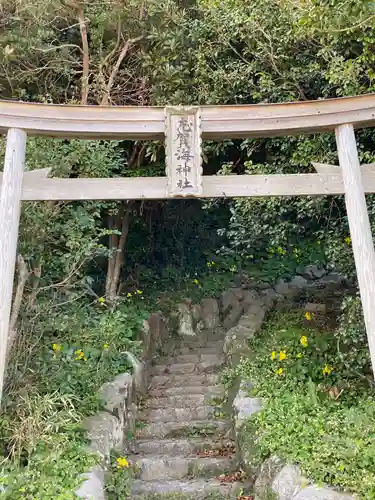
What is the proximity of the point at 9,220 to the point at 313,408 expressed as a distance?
342 cm

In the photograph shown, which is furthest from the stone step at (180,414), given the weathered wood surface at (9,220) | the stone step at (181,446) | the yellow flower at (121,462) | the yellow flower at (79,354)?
the weathered wood surface at (9,220)

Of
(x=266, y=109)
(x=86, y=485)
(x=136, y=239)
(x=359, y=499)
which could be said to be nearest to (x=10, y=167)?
(x=266, y=109)

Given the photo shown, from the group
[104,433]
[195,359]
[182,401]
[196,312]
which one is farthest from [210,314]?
[104,433]

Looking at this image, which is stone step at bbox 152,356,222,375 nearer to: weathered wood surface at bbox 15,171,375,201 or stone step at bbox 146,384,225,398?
stone step at bbox 146,384,225,398

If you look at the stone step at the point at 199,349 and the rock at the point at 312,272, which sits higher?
the rock at the point at 312,272

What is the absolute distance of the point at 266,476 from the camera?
4379mm

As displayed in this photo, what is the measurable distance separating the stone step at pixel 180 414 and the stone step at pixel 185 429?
0.20 meters

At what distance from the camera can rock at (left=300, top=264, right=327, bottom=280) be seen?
10305 millimetres

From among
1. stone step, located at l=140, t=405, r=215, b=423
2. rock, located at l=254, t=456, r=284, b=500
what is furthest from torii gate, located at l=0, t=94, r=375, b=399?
stone step, located at l=140, t=405, r=215, b=423

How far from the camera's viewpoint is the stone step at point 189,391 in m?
7.03

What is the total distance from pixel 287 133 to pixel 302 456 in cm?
292

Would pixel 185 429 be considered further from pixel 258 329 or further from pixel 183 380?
pixel 258 329

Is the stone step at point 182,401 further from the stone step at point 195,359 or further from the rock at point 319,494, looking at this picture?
the rock at point 319,494

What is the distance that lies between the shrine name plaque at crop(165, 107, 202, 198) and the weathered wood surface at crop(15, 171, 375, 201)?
0.29 feet
